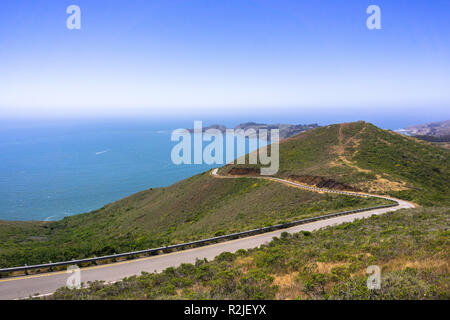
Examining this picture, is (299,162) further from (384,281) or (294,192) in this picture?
(384,281)

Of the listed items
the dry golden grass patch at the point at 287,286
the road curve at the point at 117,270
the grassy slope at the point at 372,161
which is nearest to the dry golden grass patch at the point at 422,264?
the dry golden grass patch at the point at 287,286

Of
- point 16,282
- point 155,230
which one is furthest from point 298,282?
point 155,230

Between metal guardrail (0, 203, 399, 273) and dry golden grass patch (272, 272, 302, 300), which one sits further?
metal guardrail (0, 203, 399, 273)

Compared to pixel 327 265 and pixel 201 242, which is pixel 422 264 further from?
pixel 201 242

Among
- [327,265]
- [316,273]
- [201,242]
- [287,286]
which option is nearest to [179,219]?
[201,242]

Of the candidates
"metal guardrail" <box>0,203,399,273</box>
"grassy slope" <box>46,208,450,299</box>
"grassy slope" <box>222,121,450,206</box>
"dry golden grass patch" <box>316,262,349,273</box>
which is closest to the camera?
"grassy slope" <box>46,208,450,299</box>

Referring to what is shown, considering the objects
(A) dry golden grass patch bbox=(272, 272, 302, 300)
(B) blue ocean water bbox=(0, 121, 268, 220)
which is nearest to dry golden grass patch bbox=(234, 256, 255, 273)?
(A) dry golden grass patch bbox=(272, 272, 302, 300)

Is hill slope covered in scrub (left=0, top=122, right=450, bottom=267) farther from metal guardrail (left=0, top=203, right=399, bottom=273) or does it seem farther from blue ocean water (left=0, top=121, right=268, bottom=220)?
blue ocean water (left=0, top=121, right=268, bottom=220)
